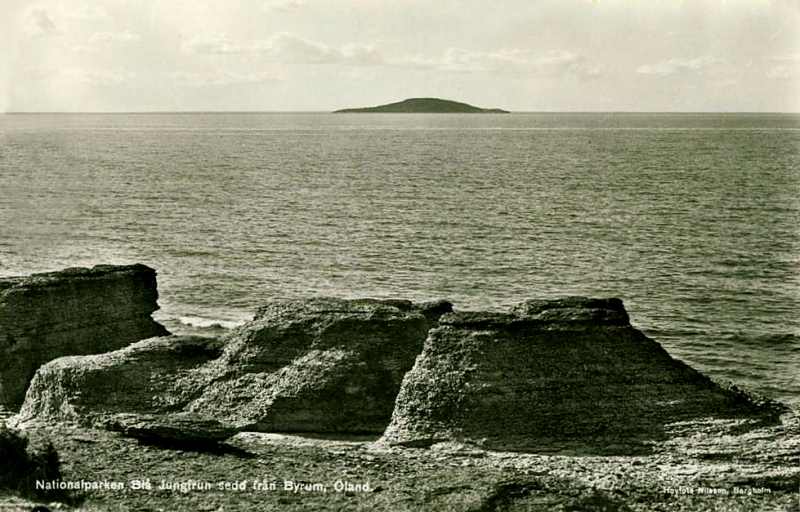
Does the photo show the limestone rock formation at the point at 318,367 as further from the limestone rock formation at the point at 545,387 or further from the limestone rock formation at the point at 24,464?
the limestone rock formation at the point at 24,464

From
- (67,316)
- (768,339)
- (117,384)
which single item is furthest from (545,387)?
(768,339)

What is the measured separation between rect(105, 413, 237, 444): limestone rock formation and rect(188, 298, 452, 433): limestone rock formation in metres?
1.94

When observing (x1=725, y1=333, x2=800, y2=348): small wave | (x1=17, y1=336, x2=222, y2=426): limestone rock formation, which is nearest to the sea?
(x1=725, y1=333, x2=800, y2=348): small wave

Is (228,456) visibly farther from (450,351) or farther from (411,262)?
(411,262)

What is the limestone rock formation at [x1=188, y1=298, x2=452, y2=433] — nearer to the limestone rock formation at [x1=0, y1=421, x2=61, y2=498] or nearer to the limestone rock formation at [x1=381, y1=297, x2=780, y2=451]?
the limestone rock formation at [x1=381, y1=297, x2=780, y2=451]

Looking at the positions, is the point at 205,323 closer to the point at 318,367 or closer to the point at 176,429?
the point at 318,367

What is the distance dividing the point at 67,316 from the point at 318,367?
32.0ft

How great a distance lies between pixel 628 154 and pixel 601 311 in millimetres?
117121

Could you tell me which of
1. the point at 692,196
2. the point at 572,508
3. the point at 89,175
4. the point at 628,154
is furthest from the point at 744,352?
the point at 628,154

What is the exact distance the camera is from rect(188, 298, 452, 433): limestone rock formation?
27.9 meters

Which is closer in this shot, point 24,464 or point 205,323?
point 24,464

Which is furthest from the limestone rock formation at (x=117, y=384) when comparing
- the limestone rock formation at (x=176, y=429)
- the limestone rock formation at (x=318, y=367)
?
the limestone rock formation at (x=176, y=429)

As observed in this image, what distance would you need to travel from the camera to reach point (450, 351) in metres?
26.8

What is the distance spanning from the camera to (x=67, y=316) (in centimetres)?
3281
